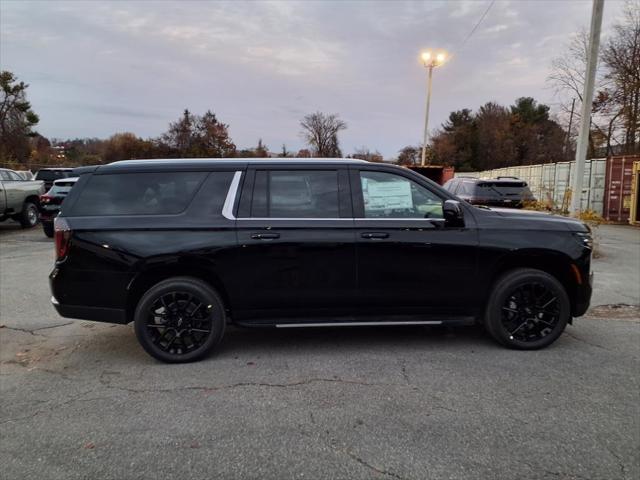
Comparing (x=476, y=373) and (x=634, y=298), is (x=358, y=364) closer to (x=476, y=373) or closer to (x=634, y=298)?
(x=476, y=373)

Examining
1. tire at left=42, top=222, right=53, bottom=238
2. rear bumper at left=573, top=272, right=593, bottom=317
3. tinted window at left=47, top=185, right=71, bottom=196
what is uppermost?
tinted window at left=47, top=185, right=71, bottom=196

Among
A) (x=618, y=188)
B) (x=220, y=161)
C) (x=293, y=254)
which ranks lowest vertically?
(x=293, y=254)

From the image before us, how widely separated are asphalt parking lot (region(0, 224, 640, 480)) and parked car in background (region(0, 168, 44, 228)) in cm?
1069

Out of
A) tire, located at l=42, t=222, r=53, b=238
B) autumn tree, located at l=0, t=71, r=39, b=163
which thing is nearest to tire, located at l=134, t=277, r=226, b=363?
tire, located at l=42, t=222, r=53, b=238

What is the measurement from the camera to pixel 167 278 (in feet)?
14.3

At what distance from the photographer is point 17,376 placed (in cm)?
413

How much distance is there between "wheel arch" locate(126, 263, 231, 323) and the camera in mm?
4281

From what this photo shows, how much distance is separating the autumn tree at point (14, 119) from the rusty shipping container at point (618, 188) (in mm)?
38274

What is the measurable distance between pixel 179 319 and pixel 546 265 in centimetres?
360

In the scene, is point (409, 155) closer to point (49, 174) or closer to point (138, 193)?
point (49, 174)

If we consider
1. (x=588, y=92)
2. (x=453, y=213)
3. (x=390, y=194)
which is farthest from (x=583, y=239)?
(x=588, y=92)

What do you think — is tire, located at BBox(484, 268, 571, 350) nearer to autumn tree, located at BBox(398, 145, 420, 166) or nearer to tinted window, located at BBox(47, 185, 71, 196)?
tinted window, located at BBox(47, 185, 71, 196)

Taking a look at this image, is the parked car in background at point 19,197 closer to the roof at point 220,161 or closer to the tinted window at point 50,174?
the tinted window at point 50,174

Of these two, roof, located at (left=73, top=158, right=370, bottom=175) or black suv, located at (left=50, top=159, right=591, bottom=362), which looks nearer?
black suv, located at (left=50, top=159, right=591, bottom=362)
